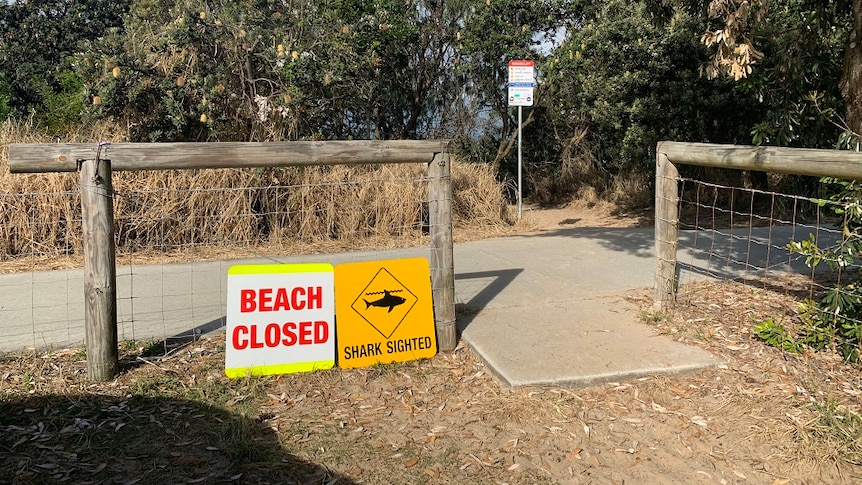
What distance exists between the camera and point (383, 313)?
523 centimetres

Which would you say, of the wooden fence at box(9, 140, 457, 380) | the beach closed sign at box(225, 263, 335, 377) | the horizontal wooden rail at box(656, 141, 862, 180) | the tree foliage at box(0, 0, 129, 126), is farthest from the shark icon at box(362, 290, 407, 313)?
the tree foliage at box(0, 0, 129, 126)

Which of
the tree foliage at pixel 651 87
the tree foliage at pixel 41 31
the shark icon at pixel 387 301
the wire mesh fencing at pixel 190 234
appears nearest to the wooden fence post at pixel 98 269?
the wire mesh fencing at pixel 190 234

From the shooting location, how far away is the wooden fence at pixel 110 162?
4.59 meters

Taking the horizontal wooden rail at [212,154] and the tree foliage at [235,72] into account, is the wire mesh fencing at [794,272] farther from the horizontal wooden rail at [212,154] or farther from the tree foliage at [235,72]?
the tree foliage at [235,72]

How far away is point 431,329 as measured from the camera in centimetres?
536

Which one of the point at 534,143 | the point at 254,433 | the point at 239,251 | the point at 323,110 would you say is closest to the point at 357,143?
the point at 254,433

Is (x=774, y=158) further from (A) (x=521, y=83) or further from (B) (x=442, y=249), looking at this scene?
(A) (x=521, y=83)

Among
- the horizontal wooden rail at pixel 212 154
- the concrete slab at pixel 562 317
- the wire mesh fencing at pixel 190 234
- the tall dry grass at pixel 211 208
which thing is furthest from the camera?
the tall dry grass at pixel 211 208

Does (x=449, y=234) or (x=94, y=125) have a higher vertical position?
(x=94, y=125)

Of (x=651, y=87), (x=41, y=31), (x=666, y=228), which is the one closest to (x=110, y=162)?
(x=666, y=228)

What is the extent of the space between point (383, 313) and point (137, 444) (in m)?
1.89

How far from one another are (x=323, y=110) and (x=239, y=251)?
9.59 feet

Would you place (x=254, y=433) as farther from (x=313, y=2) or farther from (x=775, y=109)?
(x=313, y=2)

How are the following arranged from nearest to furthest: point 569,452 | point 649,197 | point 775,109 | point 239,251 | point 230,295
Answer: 1. point 569,452
2. point 230,295
3. point 775,109
4. point 239,251
5. point 649,197
